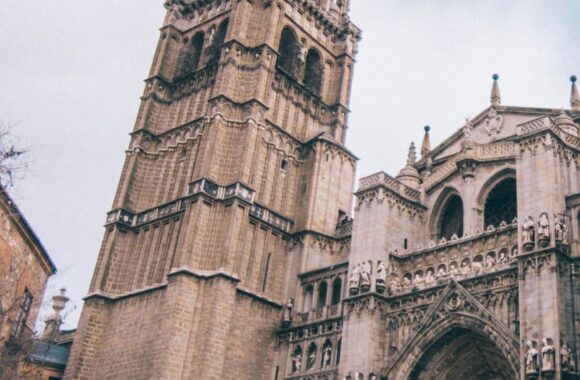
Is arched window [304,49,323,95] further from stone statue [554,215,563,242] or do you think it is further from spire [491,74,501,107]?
stone statue [554,215,563,242]

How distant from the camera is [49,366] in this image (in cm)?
4088

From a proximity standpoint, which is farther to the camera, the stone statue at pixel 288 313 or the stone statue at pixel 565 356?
the stone statue at pixel 288 313

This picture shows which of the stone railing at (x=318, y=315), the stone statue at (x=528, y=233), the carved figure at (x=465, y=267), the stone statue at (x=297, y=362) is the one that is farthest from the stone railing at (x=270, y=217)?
the stone statue at (x=528, y=233)

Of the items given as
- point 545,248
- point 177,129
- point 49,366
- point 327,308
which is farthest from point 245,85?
point 545,248

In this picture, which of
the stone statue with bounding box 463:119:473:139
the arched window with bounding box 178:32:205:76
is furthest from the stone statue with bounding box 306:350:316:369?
the arched window with bounding box 178:32:205:76

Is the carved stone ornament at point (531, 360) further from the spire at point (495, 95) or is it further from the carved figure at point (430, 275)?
the spire at point (495, 95)

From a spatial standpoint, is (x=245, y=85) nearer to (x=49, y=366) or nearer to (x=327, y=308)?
(x=327, y=308)

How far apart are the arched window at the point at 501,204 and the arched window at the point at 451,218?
1663 mm

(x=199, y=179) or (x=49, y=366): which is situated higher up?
(x=199, y=179)

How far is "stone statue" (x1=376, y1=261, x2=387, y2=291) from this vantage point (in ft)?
113

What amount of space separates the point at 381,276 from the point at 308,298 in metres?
6.69

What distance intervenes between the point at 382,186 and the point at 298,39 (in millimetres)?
16417

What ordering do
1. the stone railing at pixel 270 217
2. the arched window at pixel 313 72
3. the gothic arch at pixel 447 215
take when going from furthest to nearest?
the arched window at pixel 313 72, the stone railing at pixel 270 217, the gothic arch at pixel 447 215

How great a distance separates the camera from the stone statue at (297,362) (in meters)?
37.5
